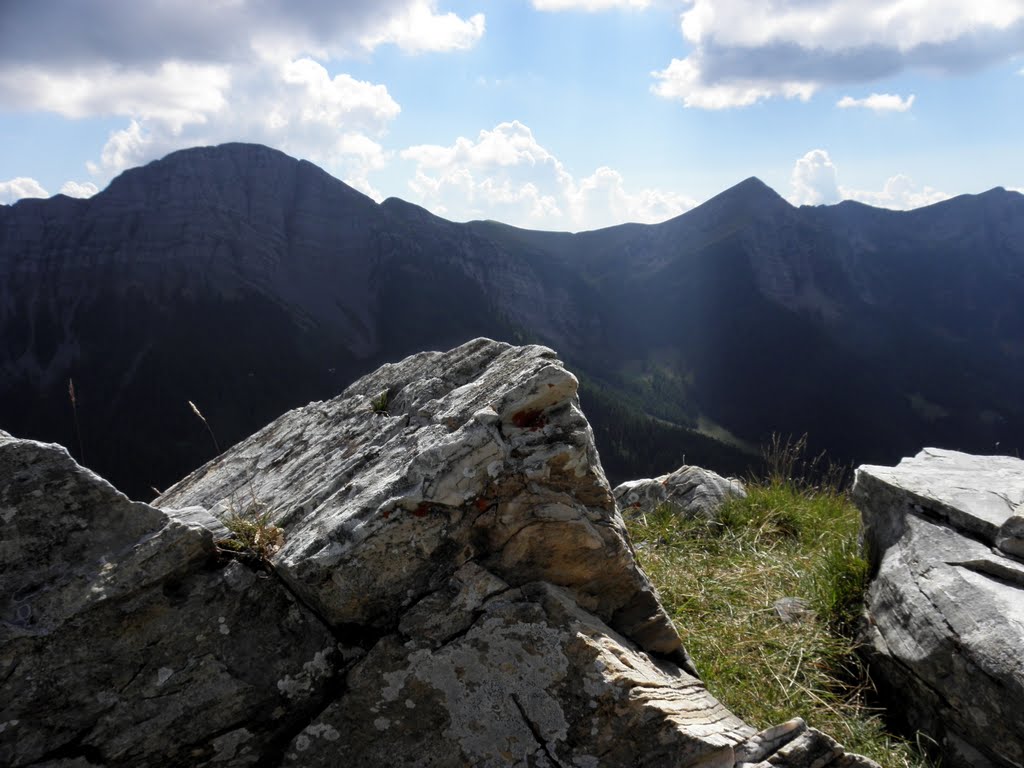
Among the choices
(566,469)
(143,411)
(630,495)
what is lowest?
(143,411)

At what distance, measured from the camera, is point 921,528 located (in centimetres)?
720

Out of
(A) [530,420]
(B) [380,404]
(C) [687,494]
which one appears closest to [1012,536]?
(A) [530,420]

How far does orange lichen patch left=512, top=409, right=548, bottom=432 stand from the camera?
18.8 ft

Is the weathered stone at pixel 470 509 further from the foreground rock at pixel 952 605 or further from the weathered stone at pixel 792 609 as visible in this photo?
the weathered stone at pixel 792 609

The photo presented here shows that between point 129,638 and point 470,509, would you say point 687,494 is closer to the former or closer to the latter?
point 470,509

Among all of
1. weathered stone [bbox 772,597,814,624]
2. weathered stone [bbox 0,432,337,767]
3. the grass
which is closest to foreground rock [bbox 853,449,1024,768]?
the grass

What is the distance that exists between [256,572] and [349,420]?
2618mm

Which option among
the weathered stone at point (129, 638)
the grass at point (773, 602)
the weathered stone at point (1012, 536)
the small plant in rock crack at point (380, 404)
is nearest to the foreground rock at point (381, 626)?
the weathered stone at point (129, 638)

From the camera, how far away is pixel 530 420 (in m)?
5.77

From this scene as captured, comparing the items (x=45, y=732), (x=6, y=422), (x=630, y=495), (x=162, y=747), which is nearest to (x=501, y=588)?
(x=162, y=747)

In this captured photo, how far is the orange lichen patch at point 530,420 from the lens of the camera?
5.73 metres

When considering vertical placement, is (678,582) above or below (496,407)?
below

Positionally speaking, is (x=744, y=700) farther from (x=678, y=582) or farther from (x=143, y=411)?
(x=143, y=411)

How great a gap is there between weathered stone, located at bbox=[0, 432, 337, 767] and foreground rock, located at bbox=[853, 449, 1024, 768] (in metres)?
5.15
